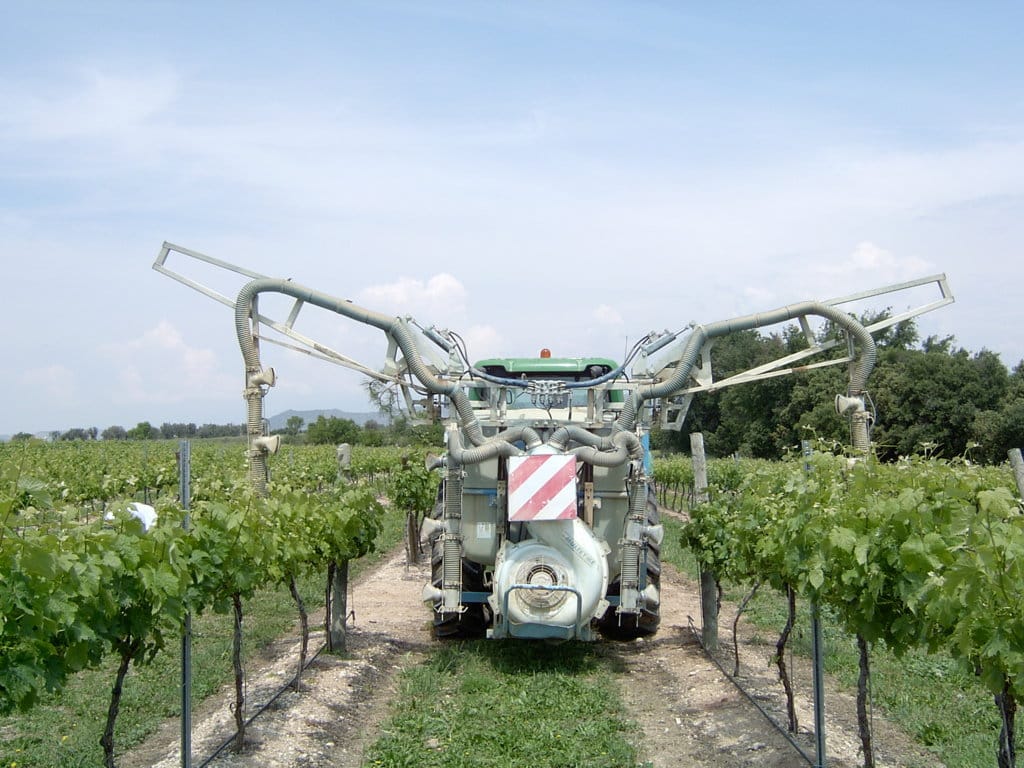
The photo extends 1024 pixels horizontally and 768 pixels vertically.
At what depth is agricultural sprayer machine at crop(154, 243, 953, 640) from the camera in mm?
7473

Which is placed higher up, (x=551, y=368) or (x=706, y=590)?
(x=551, y=368)

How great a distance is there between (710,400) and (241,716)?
A: 61.5 m

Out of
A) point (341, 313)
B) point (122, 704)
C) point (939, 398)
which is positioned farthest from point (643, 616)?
point (939, 398)

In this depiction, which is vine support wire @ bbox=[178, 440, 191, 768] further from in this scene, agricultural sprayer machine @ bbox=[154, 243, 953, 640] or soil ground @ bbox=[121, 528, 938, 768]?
agricultural sprayer machine @ bbox=[154, 243, 953, 640]

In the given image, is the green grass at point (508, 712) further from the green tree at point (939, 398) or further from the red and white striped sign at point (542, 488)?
the green tree at point (939, 398)

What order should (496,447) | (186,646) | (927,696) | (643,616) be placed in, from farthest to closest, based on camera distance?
(643,616), (496,447), (927,696), (186,646)

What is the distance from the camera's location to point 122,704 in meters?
7.13

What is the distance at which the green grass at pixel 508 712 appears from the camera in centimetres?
629

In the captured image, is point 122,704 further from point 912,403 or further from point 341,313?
point 912,403

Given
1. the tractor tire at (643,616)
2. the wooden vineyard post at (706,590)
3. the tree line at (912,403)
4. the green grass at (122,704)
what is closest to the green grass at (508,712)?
the tractor tire at (643,616)

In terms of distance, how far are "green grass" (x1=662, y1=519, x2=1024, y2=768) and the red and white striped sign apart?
6.47ft

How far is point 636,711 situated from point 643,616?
154 centimetres

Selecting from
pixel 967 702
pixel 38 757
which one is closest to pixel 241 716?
pixel 38 757

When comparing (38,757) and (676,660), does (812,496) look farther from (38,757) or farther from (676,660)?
(38,757)
